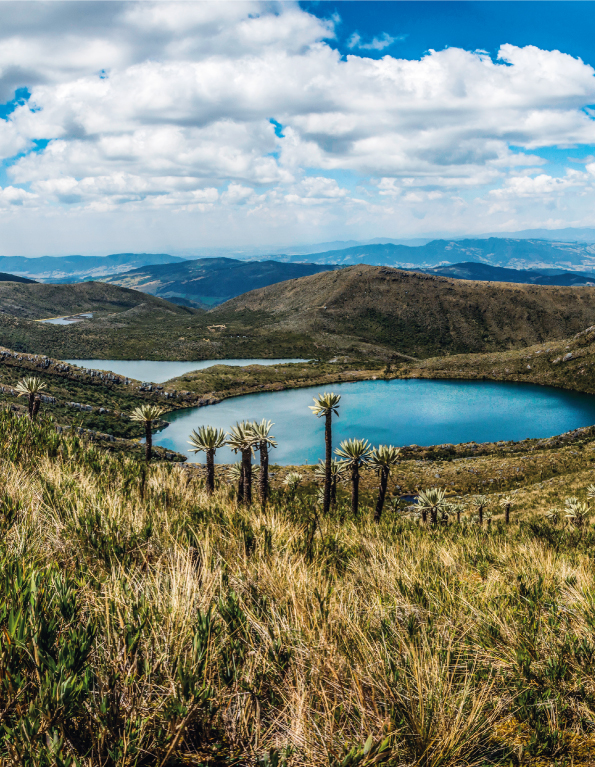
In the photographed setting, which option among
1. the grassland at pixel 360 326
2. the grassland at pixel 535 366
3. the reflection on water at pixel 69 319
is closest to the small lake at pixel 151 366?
the grassland at pixel 360 326

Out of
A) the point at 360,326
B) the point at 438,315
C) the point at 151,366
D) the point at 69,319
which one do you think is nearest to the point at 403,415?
the point at 151,366

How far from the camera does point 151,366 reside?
434ft

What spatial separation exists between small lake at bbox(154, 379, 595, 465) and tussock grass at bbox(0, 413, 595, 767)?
5538 centimetres

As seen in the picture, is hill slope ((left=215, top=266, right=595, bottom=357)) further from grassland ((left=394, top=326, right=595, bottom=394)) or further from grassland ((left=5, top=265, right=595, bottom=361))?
grassland ((left=394, top=326, right=595, bottom=394))

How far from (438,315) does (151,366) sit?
11018cm

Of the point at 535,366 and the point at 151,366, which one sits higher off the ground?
the point at 535,366

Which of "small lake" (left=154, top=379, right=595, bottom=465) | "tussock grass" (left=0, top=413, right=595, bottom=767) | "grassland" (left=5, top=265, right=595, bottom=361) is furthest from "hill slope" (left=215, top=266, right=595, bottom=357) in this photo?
"tussock grass" (left=0, top=413, right=595, bottom=767)

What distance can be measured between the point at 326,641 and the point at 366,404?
269 ft

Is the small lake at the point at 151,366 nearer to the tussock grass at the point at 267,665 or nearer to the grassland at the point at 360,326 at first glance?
the grassland at the point at 360,326

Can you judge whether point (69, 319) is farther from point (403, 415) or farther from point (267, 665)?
point (267, 665)

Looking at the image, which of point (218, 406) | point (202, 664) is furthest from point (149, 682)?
point (218, 406)

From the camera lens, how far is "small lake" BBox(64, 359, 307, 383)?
11764cm

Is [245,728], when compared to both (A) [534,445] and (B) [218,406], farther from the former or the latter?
(B) [218,406]

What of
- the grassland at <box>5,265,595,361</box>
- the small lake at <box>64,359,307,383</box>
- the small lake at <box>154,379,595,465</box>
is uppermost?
the grassland at <box>5,265,595,361</box>
